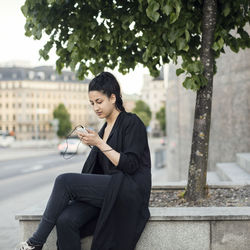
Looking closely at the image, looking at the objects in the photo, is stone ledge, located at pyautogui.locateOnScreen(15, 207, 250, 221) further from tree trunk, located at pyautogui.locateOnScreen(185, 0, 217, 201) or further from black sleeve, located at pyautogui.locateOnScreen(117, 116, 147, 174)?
tree trunk, located at pyautogui.locateOnScreen(185, 0, 217, 201)

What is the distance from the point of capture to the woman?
3.20 metres

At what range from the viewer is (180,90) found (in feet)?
42.4

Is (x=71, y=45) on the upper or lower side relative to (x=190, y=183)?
upper

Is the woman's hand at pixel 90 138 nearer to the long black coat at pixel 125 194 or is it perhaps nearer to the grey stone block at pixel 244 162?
the long black coat at pixel 125 194

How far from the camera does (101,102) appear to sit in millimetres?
3490

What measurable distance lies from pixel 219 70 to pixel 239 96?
3.11 feet

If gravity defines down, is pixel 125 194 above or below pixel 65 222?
above

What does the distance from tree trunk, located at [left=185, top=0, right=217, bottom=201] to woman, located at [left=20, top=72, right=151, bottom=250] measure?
1196 mm

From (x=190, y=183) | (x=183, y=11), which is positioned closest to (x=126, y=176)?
(x=190, y=183)

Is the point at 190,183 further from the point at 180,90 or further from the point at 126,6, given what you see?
the point at 180,90

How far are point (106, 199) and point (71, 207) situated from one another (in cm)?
30

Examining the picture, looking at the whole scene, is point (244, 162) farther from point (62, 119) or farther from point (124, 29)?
point (62, 119)

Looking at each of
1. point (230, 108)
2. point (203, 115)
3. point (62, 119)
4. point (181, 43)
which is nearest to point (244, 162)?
point (230, 108)

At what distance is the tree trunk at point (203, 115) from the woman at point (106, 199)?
1196 millimetres
